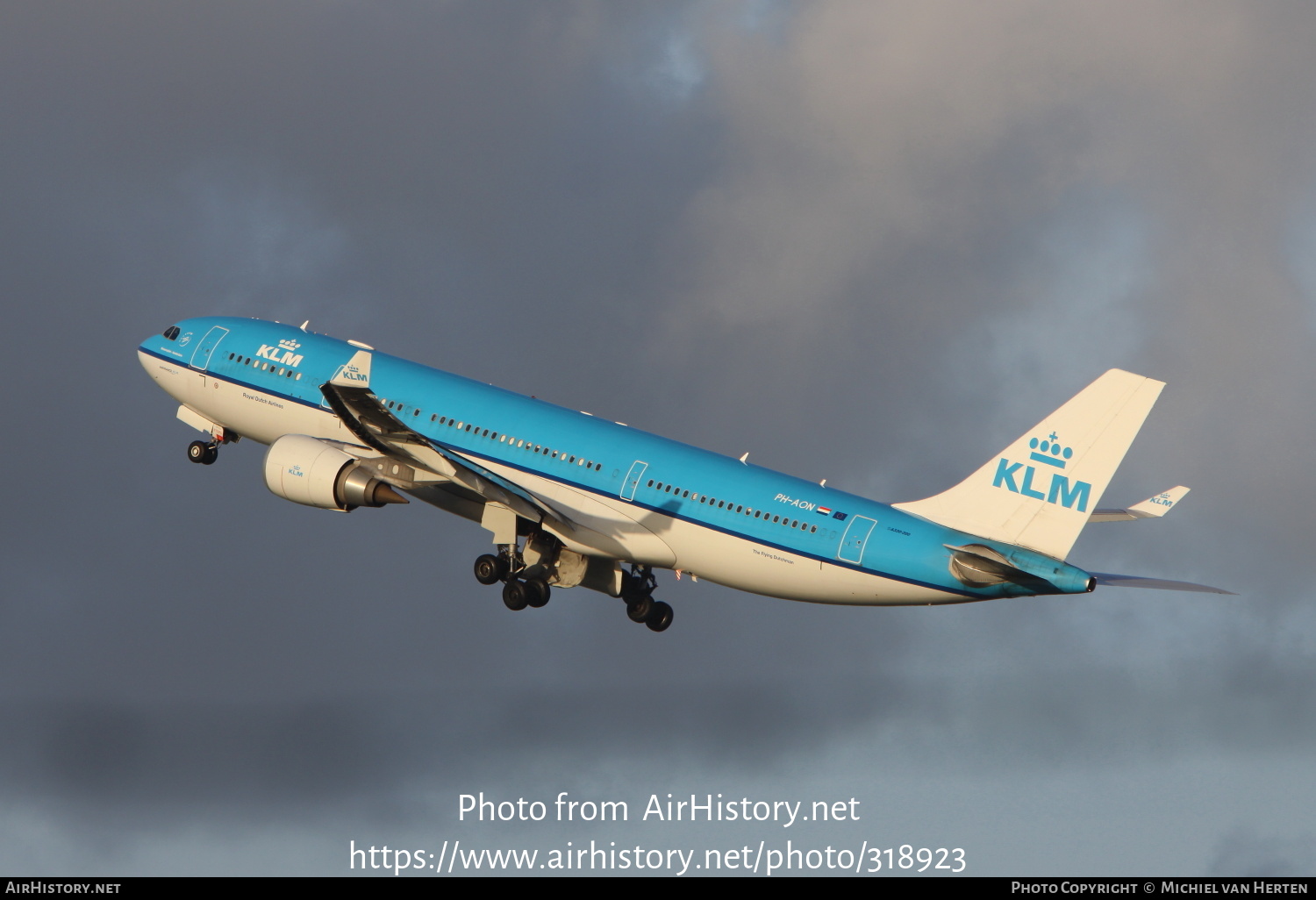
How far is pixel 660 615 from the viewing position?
5038 cm

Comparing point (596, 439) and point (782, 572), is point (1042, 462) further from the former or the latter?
point (596, 439)

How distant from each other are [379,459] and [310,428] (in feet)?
15.8

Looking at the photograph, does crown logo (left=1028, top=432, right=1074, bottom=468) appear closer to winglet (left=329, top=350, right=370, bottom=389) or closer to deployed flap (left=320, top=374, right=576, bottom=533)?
deployed flap (left=320, top=374, right=576, bottom=533)

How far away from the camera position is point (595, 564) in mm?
49562

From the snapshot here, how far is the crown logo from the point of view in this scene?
134 feet

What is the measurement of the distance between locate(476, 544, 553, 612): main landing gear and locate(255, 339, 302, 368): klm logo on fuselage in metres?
8.48

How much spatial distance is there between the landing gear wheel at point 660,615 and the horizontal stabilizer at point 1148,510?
1190 centimetres

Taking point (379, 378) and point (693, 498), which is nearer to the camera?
point (693, 498)

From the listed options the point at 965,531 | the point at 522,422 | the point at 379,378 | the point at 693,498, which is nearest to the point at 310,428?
the point at 379,378

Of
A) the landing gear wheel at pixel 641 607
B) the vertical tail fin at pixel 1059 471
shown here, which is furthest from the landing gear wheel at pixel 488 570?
the vertical tail fin at pixel 1059 471

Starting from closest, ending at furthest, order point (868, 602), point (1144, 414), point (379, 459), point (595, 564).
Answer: point (1144, 414)
point (868, 602)
point (379, 459)
point (595, 564)

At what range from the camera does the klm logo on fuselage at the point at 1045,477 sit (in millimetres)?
40688
